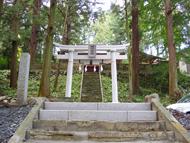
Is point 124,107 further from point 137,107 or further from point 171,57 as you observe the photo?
point 171,57

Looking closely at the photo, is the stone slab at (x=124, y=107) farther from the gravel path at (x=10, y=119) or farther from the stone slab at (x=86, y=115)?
the gravel path at (x=10, y=119)

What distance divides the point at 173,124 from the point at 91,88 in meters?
16.4

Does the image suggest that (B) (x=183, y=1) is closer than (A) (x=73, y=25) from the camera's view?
Yes

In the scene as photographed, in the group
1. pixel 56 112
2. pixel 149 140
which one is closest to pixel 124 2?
pixel 56 112

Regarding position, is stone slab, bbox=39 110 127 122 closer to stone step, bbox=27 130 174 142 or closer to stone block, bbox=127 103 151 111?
stone block, bbox=127 103 151 111

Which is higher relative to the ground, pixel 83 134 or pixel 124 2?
pixel 124 2

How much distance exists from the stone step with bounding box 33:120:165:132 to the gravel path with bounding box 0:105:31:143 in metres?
0.46

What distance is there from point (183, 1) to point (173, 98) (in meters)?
5.03

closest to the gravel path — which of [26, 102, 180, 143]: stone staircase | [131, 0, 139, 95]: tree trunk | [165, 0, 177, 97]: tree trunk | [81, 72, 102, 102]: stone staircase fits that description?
[26, 102, 180, 143]: stone staircase

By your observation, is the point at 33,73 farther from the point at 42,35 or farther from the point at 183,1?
the point at 183,1

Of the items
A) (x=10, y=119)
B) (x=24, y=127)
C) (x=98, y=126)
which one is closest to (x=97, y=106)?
(x=98, y=126)

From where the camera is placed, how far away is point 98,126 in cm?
687

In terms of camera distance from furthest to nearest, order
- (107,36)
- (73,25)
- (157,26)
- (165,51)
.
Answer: (107,36), (73,25), (165,51), (157,26)

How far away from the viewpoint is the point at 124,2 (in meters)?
19.4
